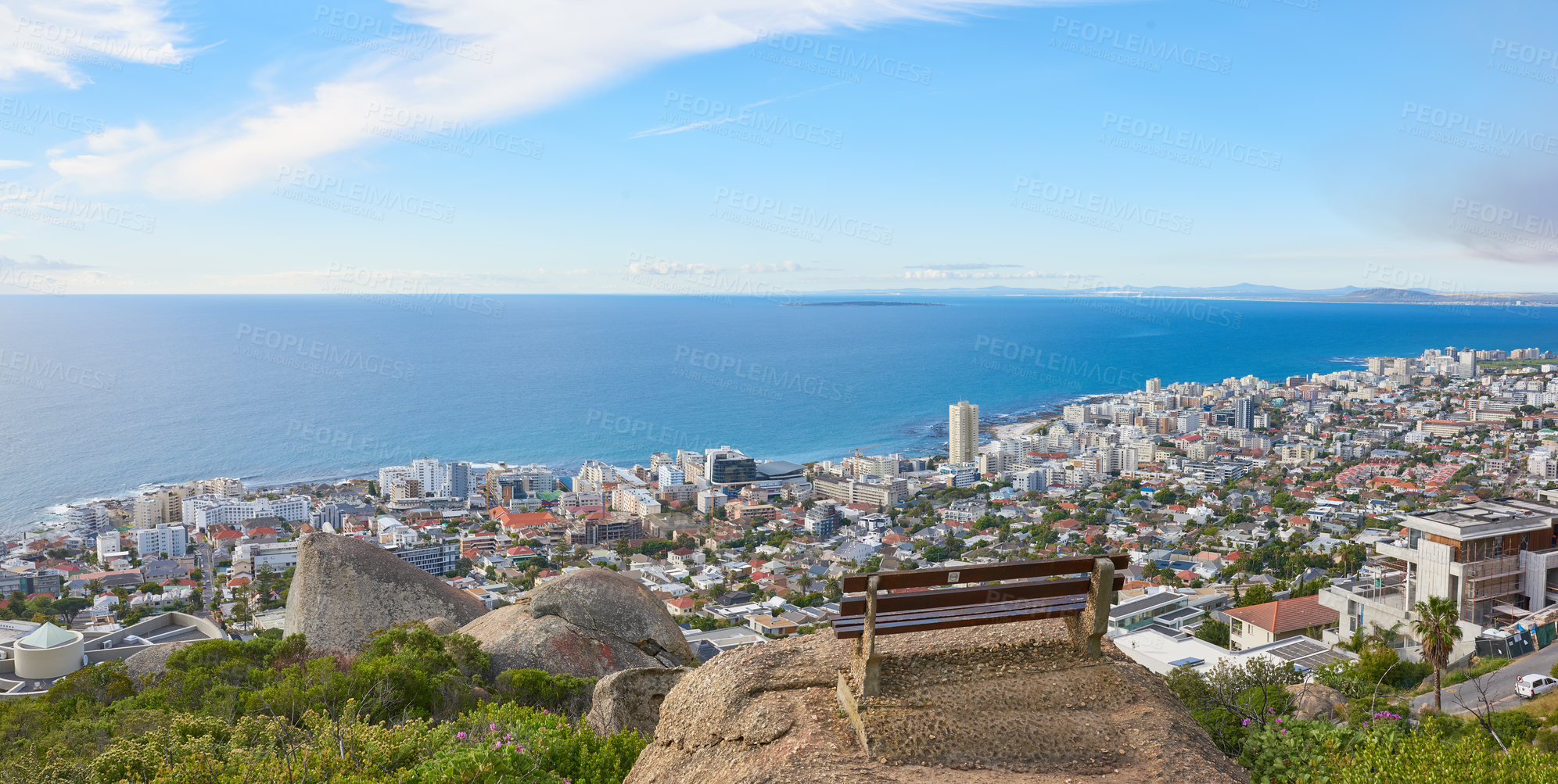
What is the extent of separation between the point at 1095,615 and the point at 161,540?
146ft

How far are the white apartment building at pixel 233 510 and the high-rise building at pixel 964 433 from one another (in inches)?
1426

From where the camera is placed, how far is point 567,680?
9930 millimetres

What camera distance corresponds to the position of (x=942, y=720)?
3701 mm

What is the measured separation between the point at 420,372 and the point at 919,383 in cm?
4859

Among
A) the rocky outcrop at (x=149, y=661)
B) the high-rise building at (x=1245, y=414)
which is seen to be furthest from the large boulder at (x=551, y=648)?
the high-rise building at (x=1245, y=414)

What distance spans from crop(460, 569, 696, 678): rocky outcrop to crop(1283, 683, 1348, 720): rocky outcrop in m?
6.50

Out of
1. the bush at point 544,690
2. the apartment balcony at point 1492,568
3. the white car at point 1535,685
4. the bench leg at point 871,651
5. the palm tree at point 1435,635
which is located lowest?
the white car at point 1535,685

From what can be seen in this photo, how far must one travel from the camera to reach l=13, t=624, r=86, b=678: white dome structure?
1364 cm

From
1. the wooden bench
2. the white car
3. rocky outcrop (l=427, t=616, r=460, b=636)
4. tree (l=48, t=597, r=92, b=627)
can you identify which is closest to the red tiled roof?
the white car

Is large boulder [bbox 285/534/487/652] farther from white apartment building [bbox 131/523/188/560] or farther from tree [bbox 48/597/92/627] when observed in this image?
white apartment building [bbox 131/523/188/560]

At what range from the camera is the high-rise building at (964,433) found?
58.0m

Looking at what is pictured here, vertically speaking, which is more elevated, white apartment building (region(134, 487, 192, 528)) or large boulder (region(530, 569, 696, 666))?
large boulder (region(530, 569, 696, 666))

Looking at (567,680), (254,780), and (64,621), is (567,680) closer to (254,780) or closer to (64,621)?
(254,780)

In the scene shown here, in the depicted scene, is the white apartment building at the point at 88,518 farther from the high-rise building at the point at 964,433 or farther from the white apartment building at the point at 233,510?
the high-rise building at the point at 964,433
